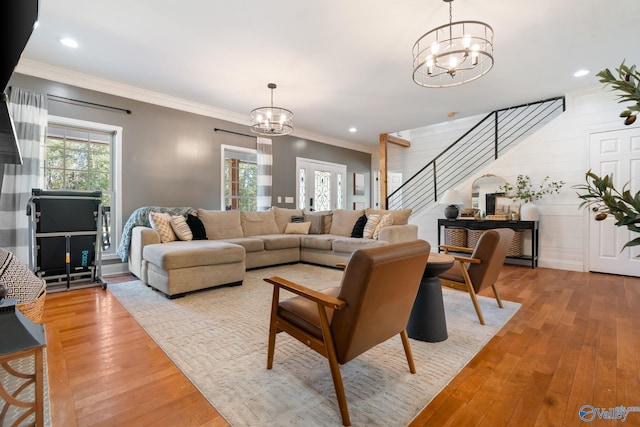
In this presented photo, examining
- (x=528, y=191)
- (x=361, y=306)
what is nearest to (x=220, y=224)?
(x=361, y=306)

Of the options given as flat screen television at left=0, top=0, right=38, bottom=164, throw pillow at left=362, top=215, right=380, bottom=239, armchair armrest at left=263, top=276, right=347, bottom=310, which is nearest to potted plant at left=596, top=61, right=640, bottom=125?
armchair armrest at left=263, top=276, right=347, bottom=310

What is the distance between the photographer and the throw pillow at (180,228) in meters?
3.84

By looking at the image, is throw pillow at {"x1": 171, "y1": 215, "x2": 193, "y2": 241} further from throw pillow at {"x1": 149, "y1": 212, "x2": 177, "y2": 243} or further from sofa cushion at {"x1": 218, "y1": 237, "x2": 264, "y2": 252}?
sofa cushion at {"x1": 218, "y1": 237, "x2": 264, "y2": 252}

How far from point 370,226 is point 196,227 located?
2.53 meters

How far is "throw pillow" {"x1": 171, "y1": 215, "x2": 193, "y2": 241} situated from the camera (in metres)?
3.84

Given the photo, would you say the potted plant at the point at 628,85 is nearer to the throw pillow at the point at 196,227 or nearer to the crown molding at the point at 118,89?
the throw pillow at the point at 196,227

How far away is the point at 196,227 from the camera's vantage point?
4.02 m

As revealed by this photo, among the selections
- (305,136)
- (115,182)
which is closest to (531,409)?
(115,182)

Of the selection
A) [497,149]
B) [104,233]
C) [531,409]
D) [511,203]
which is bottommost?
[531,409]

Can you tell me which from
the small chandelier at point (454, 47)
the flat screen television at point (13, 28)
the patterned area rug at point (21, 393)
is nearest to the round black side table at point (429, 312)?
the small chandelier at point (454, 47)

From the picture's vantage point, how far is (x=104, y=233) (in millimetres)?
3938

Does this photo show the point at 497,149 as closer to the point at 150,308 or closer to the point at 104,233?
the point at 150,308

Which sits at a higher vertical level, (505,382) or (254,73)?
(254,73)

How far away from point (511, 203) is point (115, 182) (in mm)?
6243
